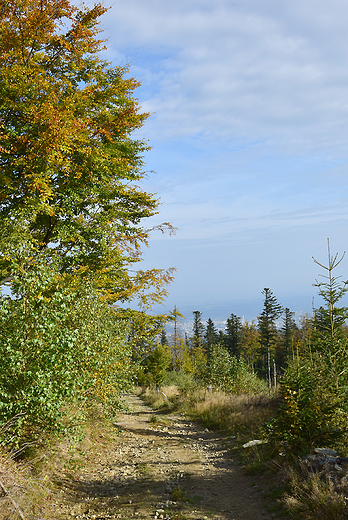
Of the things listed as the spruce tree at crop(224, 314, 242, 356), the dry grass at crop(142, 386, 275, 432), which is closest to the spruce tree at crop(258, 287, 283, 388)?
the spruce tree at crop(224, 314, 242, 356)

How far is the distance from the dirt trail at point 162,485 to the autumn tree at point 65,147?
16.5 ft

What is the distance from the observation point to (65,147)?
10.4 metres

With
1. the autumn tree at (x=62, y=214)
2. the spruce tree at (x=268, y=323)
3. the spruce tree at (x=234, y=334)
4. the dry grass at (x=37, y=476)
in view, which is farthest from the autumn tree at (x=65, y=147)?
the spruce tree at (x=234, y=334)

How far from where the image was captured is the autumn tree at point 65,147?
991cm

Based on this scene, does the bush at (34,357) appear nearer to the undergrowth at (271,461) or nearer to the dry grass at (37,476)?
the dry grass at (37,476)

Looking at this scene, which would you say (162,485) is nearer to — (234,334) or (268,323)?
(268,323)

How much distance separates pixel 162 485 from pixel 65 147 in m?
9.35

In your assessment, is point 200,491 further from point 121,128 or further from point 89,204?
point 121,128

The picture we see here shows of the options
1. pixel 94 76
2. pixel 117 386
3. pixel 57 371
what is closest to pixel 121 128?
pixel 94 76

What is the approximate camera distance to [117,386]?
10406 millimetres

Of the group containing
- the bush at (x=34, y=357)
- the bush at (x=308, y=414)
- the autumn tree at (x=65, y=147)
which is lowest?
the bush at (x=308, y=414)

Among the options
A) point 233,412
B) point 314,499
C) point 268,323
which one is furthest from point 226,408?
point 268,323

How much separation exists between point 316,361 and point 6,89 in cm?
1096

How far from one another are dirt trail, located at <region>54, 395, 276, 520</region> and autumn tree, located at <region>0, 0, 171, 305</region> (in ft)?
16.5
